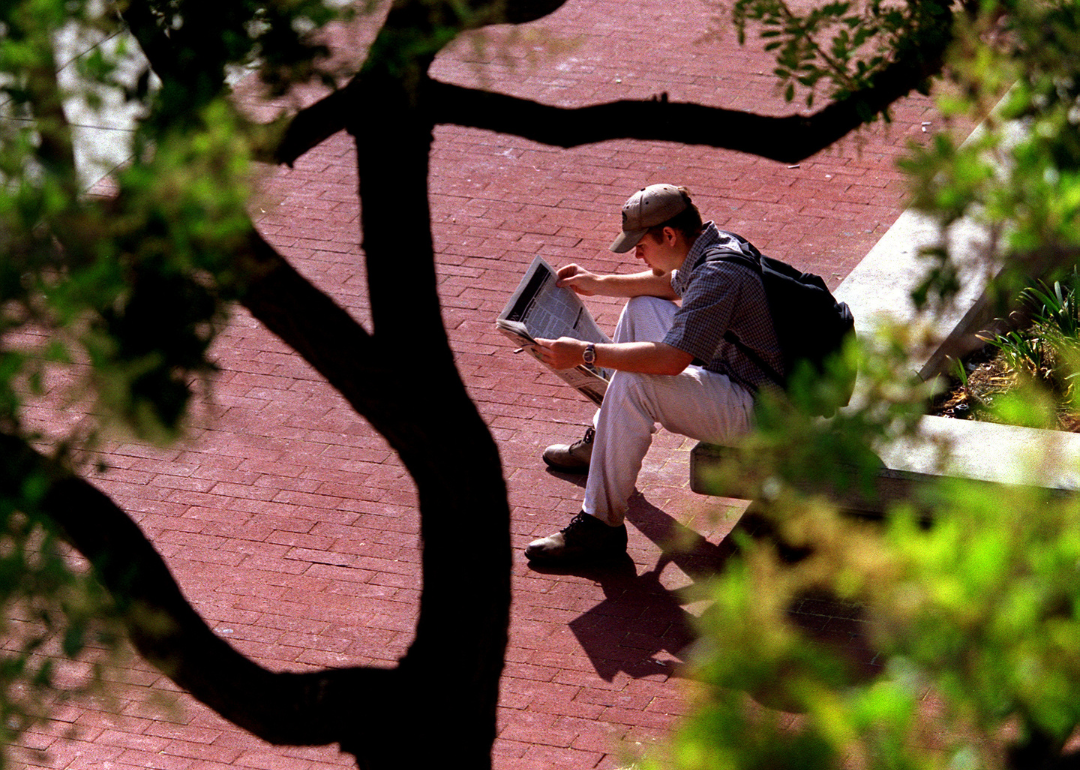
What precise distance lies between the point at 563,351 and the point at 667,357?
1.36ft

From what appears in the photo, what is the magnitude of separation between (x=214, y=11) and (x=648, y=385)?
2.95 meters

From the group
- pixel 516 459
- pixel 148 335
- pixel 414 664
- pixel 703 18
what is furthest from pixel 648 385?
pixel 703 18

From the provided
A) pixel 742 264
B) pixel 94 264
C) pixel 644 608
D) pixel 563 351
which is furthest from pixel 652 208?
pixel 94 264

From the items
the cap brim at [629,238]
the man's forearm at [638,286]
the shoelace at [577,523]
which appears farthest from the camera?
the man's forearm at [638,286]

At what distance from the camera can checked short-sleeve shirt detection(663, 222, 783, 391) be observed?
16.8 feet

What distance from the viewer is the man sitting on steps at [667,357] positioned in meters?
5.14

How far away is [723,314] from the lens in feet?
16.8

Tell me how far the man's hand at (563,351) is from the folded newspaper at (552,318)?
0.05 metres

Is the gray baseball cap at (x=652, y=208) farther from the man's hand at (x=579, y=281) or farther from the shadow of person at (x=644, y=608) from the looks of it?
the shadow of person at (x=644, y=608)

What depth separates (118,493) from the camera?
20.5 feet

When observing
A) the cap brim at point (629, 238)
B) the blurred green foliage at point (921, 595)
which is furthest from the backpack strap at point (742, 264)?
the blurred green foliage at point (921, 595)

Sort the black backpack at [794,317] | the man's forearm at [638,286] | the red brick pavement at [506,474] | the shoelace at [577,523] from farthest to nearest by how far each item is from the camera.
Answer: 1. the man's forearm at [638,286]
2. the shoelace at [577,523]
3. the black backpack at [794,317]
4. the red brick pavement at [506,474]

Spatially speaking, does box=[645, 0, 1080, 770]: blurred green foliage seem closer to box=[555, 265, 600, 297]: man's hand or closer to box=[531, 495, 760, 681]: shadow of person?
box=[531, 495, 760, 681]: shadow of person

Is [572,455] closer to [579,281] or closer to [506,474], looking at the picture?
[506,474]
